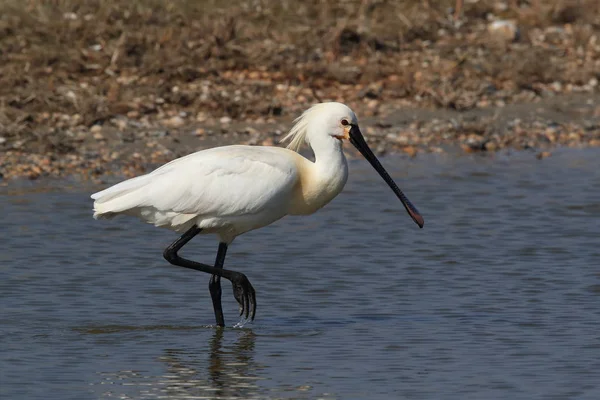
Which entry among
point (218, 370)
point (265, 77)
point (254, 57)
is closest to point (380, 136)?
point (265, 77)

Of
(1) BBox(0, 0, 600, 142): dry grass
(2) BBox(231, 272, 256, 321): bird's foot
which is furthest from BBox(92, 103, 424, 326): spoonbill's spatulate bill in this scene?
(1) BBox(0, 0, 600, 142): dry grass

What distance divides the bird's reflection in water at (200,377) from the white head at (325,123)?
48.0 inches

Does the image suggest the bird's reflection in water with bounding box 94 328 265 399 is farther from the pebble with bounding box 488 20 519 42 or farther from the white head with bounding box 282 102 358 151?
the pebble with bounding box 488 20 519 42

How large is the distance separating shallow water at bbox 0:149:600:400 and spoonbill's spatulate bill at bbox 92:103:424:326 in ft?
1.77

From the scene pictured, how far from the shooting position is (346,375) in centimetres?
651

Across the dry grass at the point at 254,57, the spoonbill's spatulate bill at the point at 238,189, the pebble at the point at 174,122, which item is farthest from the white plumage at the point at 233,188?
the pebble at the point at 174,122

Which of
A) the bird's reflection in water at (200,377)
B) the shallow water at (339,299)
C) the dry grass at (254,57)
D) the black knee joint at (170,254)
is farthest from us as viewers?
the dry grass at (254,57)

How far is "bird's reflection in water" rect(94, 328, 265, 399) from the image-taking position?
6.24 metres

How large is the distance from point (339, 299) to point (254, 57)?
19.9ft

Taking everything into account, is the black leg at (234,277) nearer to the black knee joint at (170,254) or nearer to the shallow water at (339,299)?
the black knee joint at (170,254)

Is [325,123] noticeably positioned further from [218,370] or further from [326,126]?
Answer: [218,370]

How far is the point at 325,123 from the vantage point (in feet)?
A: 25.5

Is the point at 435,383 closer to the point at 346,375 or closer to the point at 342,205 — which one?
the point at 346,375

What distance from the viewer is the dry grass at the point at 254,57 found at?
1297 cm
